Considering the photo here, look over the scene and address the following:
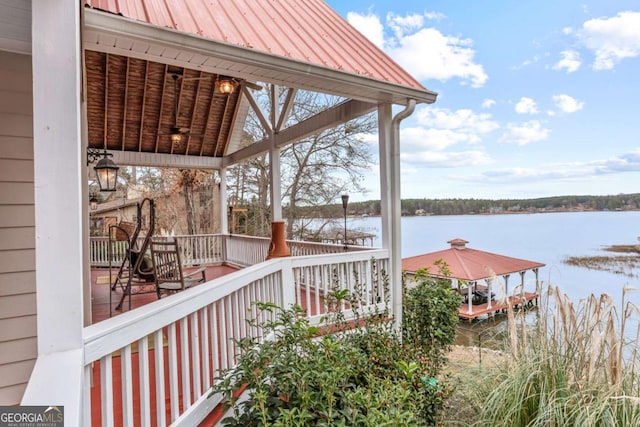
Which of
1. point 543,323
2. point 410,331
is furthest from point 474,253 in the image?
point 543,323

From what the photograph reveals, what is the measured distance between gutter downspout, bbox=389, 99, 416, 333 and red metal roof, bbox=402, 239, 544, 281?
597 centimetres

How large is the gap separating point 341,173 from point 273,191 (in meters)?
9.21

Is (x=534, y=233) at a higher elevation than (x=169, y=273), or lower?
lower

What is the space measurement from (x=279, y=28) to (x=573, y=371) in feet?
13.7

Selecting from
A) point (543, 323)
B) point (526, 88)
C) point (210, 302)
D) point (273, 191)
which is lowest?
point (543, 323)

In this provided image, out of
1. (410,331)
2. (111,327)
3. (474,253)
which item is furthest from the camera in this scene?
(474,253)

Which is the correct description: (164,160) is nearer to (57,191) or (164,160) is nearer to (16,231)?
(16,231)

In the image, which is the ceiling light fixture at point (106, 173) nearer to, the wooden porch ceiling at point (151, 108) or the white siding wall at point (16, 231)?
the wooden porch ceiling at point (151, 108)

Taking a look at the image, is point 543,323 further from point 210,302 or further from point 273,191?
point 273,191

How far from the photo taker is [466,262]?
11406 mm

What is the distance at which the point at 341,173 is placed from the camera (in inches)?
604
